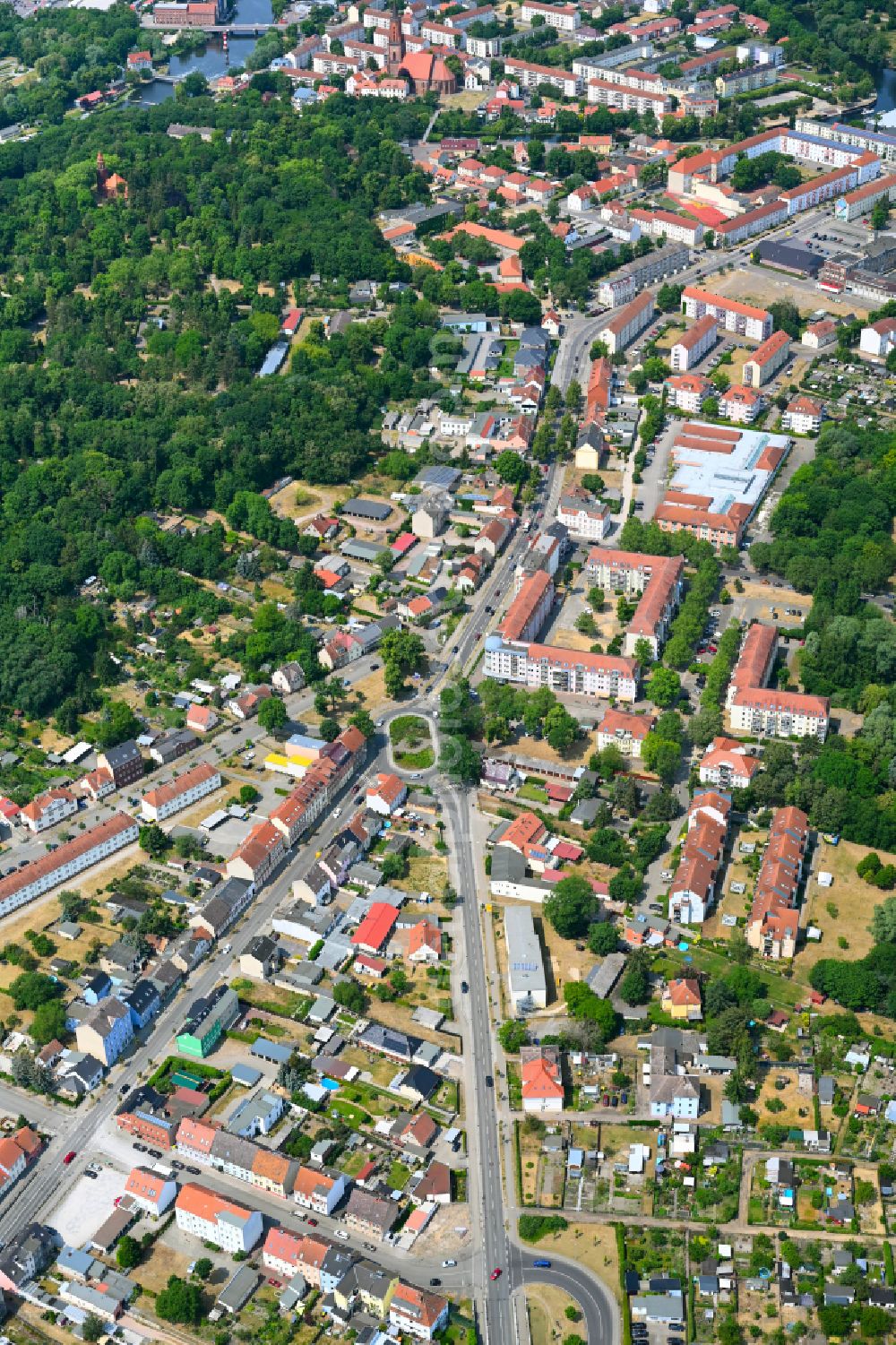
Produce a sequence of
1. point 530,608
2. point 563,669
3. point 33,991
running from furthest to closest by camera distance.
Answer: point 530,608 < point 563,669 < point 33,991

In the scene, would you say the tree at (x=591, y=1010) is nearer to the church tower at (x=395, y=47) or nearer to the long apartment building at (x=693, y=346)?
the long apartment building at (x=693, y=346)

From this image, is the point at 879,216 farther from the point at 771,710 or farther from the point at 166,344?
the point at 771,710

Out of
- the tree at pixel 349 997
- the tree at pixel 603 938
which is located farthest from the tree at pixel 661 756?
the tree at pixel 349 997

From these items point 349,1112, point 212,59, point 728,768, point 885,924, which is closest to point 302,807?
point 349,1112

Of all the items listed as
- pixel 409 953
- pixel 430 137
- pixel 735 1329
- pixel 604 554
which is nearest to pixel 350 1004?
pixel 409 953

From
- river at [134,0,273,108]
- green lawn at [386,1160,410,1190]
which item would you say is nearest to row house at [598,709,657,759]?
green lawn at [386,1160,410,1190]

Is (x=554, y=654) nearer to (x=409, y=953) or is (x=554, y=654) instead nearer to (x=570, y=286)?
(x=409, y=953)
